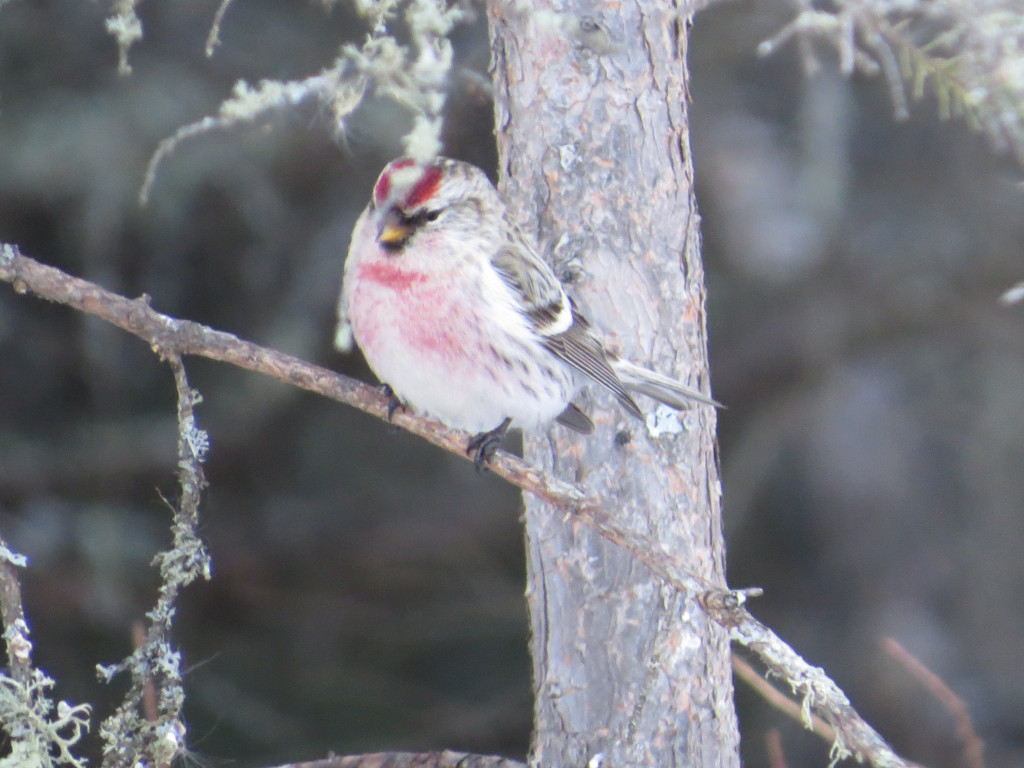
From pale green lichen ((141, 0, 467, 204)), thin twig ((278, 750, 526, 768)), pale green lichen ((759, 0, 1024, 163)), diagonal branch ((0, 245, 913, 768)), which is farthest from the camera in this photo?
pale green lichen ((759, 0, 1024, 163))

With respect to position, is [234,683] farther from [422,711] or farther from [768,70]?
[768,70]

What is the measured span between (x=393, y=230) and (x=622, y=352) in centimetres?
39

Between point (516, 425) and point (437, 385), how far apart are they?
168mm

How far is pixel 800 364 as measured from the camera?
321 centimetres

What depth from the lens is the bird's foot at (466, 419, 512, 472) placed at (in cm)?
206

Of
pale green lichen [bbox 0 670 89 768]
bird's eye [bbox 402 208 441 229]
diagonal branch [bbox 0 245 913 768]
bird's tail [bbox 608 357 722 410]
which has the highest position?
bird's eye [bbox 402 208 441 229]

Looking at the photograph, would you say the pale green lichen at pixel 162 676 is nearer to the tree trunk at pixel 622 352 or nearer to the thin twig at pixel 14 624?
the thin twig at pixel 14 624

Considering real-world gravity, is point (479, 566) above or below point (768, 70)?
below

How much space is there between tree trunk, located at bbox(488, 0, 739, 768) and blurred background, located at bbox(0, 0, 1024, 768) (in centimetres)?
60

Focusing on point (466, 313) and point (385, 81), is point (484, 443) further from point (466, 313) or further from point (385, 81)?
point (385, 81)

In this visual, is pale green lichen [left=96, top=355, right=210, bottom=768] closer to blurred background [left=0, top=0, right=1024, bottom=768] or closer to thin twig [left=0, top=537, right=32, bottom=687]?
thin twig [left=0, top=537, right=32, bottom=687]

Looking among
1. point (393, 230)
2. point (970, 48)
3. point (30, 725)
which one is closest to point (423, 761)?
point (30, 725)

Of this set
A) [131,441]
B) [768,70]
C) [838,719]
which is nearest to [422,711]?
[131,441]

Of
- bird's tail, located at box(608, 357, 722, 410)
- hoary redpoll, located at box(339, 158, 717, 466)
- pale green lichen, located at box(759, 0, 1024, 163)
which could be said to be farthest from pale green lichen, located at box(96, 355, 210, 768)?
pale green lichen, located at box(759, 0, 1024, 163)
